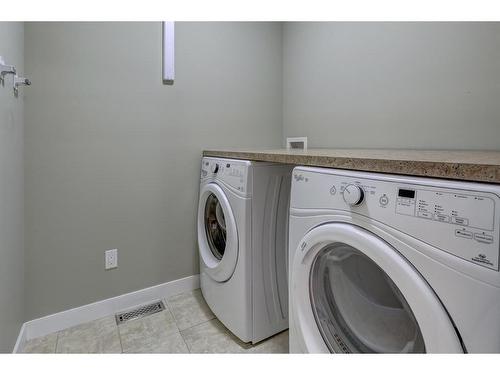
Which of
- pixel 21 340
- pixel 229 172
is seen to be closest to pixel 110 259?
pixel 21 340

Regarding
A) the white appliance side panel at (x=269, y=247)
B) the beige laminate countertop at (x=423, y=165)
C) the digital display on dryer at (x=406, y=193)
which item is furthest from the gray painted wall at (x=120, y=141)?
the digital display on dryer at (x=406, y=193)

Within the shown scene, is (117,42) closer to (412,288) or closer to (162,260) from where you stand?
(162,260)

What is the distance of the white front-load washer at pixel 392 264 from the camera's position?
0.49 meters

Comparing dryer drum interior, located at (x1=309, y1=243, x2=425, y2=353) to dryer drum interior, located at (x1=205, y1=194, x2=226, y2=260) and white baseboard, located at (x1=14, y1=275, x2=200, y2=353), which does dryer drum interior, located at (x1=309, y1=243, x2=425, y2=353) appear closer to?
dryer drum interior, located at (x1=205, y1=194, x2=226, y2=260)

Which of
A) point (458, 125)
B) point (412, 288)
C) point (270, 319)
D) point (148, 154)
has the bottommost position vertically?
point (270, 319)

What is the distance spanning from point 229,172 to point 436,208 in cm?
90

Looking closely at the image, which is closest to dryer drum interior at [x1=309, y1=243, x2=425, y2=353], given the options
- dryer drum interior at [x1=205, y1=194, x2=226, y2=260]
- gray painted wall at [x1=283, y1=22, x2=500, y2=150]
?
dryer drum interior at [x1=205, y1=194, x2=226, y2=260]

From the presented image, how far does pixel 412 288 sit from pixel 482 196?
9.0 inches

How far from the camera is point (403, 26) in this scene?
1375 mm

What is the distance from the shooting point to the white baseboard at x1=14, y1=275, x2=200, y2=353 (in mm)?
1341

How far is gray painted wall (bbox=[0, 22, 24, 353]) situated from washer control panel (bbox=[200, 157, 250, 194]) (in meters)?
0.86

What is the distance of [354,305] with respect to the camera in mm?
860

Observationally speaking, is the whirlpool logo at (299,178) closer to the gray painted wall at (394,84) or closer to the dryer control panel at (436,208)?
the dryer control panel at (436,208)

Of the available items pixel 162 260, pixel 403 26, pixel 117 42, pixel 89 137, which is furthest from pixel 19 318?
pixel 403 26
